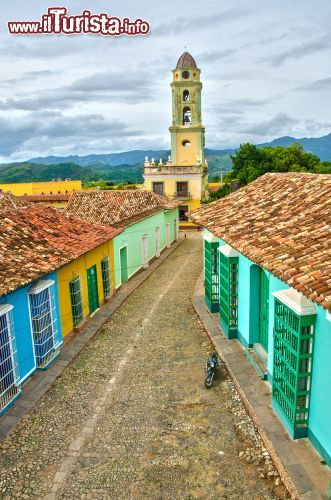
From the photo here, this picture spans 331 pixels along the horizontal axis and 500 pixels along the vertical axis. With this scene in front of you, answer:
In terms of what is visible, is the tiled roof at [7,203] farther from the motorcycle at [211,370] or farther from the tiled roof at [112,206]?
the motorcycle at [211,370]

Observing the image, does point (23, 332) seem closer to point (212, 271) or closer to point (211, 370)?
point (211, 370)

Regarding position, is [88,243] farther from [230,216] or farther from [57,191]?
[57,191]

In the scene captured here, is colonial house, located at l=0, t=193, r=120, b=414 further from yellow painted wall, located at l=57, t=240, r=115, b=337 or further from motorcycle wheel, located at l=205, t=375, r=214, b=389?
motorcycle wheel, located at l=205, t=375, r=214, b=389

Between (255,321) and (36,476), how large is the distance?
16.6ft

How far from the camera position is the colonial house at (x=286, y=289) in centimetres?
551

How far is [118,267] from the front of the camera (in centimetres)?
1535

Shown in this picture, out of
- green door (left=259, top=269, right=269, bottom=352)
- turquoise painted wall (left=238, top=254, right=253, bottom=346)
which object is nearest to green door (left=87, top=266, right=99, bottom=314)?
turquoise painted wall (left=238, top=254, right=253, bottom=346)

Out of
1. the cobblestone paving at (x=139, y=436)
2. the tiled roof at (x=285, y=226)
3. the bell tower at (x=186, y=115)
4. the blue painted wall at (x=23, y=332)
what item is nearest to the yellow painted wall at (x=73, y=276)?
the cobblestone paving at (x=139, y=436)

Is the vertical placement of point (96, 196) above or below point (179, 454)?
above

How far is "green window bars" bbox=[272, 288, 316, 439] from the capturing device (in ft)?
18.6

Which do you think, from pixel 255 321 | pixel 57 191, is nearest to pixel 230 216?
pixel 255 321

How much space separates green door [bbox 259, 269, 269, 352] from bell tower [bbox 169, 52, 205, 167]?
25.8 metres

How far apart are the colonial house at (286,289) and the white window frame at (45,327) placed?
3.90m

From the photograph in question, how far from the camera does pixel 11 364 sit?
757 centimetres
